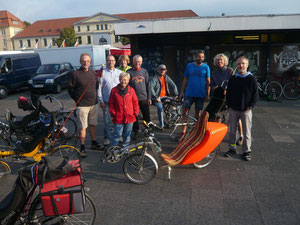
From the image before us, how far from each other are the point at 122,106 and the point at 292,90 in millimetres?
8741

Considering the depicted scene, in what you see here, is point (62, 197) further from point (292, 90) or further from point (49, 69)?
point (49, 69)

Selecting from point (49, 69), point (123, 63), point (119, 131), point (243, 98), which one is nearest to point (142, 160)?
point (119, 131)

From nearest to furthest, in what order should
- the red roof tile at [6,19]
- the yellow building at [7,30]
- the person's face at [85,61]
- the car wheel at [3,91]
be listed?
1. the person's face at [85,61]
2. the car wheel at [3,91]
3. the yellow building at [7,30]
4. the red roof tile at [6,19]

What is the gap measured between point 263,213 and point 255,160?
1.77 meters

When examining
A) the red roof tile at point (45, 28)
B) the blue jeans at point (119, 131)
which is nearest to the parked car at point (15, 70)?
the blue jeans at point (119, 131)

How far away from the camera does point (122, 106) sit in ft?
14.9

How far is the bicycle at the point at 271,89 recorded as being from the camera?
33.5ft

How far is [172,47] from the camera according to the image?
11.4 metres

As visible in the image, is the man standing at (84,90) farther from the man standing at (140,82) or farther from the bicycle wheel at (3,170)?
the bicycle wheel at (3,170)

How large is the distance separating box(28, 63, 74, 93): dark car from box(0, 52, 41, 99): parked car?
2.55ft

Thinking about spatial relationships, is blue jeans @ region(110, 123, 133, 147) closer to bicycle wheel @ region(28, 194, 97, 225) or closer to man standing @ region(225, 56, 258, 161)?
bicycle wheel @ region(28, 194, 97, 225)

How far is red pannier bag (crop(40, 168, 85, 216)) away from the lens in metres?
2.41

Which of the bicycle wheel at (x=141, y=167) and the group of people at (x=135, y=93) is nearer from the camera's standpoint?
the bicycle wheel at (x=141, y=167)

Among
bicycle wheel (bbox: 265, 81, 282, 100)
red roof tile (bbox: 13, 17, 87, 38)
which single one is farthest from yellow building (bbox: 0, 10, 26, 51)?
bicycle wheel (bbox: 265, 81, 282, 100)
